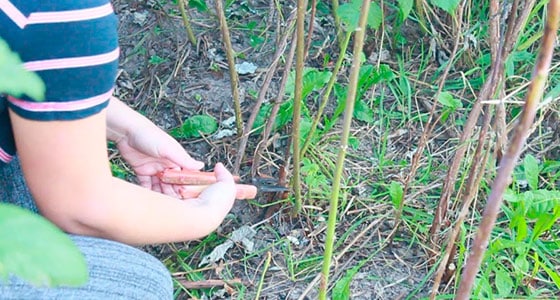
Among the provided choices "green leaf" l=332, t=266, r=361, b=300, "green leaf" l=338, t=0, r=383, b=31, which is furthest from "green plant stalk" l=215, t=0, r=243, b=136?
"green leaf" l=332, t=266, r=361, b=300

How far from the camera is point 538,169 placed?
5.74 ft

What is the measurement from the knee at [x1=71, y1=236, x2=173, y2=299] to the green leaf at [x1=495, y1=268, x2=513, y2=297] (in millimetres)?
682

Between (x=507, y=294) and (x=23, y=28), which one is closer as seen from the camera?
(x=23, y=28)

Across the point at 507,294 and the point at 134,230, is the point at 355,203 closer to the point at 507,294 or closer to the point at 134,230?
the point at 507,294

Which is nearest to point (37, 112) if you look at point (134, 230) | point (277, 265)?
point (134, 230)


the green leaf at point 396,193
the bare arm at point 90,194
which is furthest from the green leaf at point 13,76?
the green leaf at point 396,193

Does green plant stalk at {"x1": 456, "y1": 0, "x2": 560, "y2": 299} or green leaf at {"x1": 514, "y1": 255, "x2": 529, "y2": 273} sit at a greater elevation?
green plant stalk at {"x1": 456, "y1": 0, "x2": 560, "y2": 299}

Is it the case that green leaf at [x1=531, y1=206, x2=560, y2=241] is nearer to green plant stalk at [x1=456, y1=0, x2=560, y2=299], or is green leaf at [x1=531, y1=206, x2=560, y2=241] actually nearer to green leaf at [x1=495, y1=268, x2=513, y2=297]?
green leaf at [x1=495, y1=268, x2=513, y2=297]

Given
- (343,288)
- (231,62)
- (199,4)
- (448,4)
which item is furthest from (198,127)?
(448,4)

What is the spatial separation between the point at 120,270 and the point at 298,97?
1.86 feet

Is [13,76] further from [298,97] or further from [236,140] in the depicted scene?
[236,140]

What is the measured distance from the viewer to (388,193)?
5.99ft

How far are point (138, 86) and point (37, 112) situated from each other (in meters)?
1.18

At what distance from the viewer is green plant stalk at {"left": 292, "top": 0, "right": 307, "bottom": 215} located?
1440 mm
